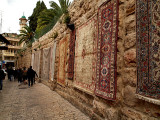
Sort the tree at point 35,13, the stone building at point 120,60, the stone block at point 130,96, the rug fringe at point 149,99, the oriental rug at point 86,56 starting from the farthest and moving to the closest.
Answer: the tree at point 35,13 → the oriental rug at point 86,56 → the stone block at point 130,96 → the stone building at point 120,60 → the rug fringe at point 149,99

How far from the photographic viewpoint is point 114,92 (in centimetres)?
226

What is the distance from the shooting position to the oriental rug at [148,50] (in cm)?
154

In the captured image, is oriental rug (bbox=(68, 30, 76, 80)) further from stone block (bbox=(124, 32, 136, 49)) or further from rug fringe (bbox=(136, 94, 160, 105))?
rug fringe (bbox=(136, 94, 160, 105))

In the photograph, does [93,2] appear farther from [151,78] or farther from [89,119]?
[89,119]

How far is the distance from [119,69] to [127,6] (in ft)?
3.65

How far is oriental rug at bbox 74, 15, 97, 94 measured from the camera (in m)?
3.18

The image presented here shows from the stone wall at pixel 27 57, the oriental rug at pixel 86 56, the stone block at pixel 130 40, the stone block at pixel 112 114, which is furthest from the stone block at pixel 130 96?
the stone wall at pixel 27 57

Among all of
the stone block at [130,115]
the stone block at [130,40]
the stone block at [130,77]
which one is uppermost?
the stone block at [130,40]

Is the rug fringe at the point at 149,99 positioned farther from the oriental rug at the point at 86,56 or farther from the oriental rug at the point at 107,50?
the oriental rug at the point at 86,56

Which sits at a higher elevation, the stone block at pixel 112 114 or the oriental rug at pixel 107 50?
the oriental rug at pixel 107 50

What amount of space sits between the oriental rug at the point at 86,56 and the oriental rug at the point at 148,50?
1.39 metres

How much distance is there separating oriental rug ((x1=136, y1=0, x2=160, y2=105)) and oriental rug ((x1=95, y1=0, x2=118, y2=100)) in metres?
0.56

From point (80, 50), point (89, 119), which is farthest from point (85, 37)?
point (89, 119)

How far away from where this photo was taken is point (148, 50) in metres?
1.66
